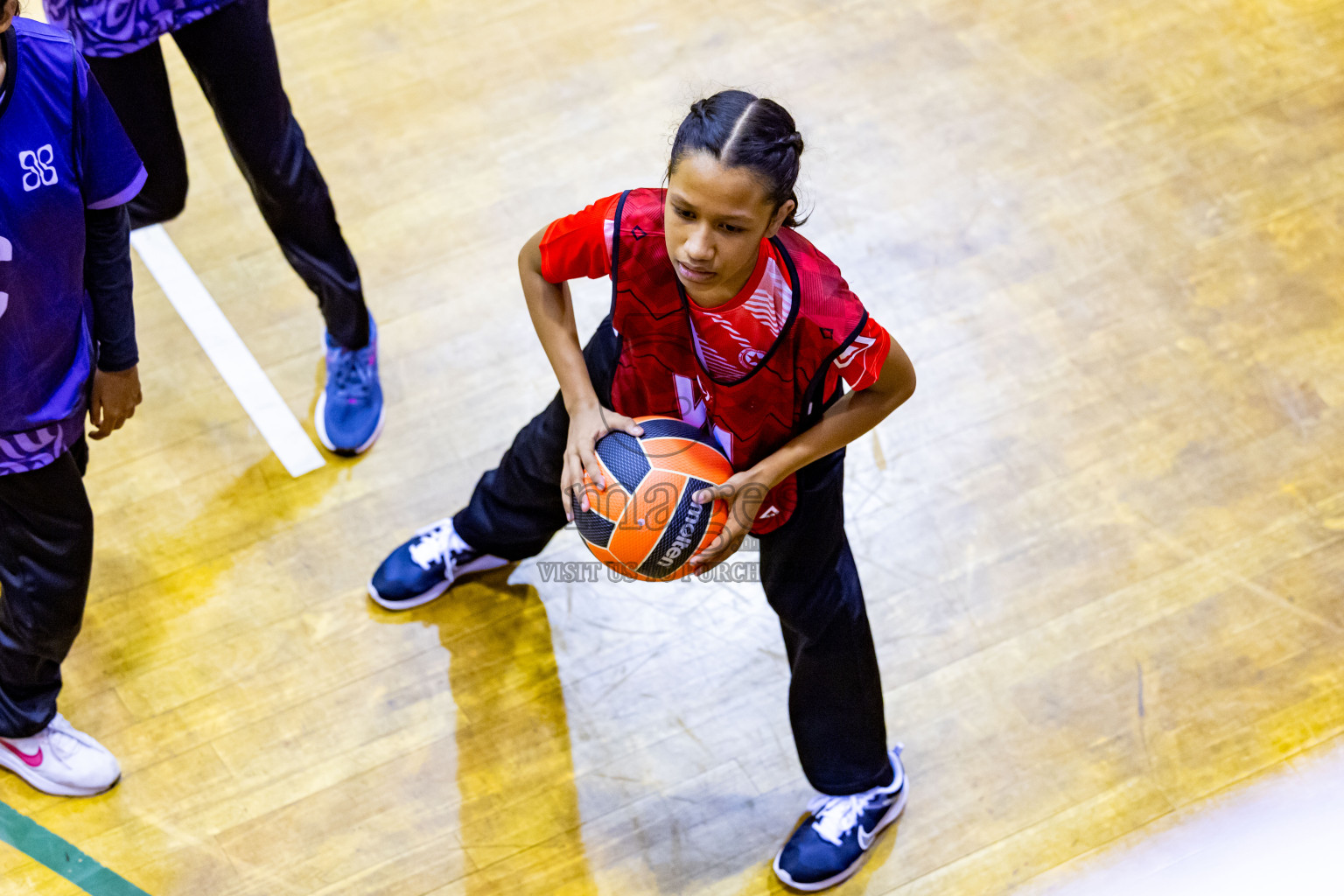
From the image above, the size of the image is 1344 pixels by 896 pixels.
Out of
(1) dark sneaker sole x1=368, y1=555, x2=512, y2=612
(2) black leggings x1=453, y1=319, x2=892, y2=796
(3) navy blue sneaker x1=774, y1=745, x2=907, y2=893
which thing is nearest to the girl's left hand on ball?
(2) black leggings x1=453, y1=319, x2=892, y2=796

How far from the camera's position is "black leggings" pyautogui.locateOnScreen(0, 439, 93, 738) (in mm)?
1940

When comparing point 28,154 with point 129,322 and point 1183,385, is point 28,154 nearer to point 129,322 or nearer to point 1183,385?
point 129,322

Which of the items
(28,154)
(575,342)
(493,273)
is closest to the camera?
(28,154)

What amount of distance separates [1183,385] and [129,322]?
231 centimetres

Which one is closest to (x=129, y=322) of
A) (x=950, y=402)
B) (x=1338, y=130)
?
Answer: (x=950, y=402)

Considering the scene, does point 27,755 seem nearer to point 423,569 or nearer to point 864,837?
point 423,569

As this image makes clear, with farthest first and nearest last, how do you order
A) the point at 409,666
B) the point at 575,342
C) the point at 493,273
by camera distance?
the point at 493,273
the point at 409,666
the point at 575,342

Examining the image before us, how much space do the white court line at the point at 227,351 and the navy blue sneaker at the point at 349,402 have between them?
0.07 m

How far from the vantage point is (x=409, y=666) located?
2.52m

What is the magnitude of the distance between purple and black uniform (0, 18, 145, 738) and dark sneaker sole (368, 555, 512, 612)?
23.6 inches

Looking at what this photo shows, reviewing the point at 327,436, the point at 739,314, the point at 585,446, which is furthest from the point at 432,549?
the point at 739,314

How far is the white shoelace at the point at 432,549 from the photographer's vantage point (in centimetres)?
256

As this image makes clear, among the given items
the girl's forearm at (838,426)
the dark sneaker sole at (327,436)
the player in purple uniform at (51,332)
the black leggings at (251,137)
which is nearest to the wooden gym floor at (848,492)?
the dark sneaker sole at (327,436)

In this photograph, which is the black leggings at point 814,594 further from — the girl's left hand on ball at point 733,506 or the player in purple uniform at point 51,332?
the player in purple uniform at point 51,332
